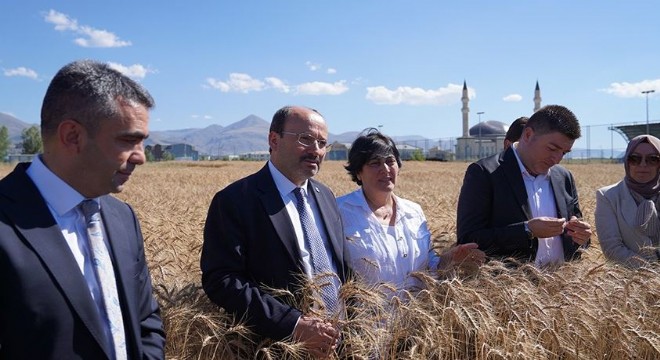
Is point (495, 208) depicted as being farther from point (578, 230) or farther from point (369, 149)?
point (369, 149)

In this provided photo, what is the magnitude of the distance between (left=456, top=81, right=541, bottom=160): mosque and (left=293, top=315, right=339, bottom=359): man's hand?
94293 mm

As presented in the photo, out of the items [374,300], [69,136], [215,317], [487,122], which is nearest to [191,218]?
[215,317]

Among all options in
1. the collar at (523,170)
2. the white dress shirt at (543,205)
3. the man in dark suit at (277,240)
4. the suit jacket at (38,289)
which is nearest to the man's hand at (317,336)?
the man in dark suit at (277,240)

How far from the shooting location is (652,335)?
258 centimetres

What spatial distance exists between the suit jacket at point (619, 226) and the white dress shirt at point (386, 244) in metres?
1.35

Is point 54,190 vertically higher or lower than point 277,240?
higher

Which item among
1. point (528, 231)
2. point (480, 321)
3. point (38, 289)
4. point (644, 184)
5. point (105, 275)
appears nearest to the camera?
point (38, 289)

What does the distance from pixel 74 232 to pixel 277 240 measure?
1.08m

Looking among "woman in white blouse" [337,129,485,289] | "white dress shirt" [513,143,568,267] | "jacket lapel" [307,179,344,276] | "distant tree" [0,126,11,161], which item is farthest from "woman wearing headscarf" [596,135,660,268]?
"distant tree" [0,126,11,161]

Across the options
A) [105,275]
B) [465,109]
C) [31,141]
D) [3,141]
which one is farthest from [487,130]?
[105,275]

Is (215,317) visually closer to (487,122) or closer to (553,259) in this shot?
(553,259)

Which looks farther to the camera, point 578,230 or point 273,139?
point 578,230

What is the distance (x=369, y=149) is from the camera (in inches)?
143

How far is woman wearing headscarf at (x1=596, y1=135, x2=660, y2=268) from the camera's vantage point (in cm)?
402
